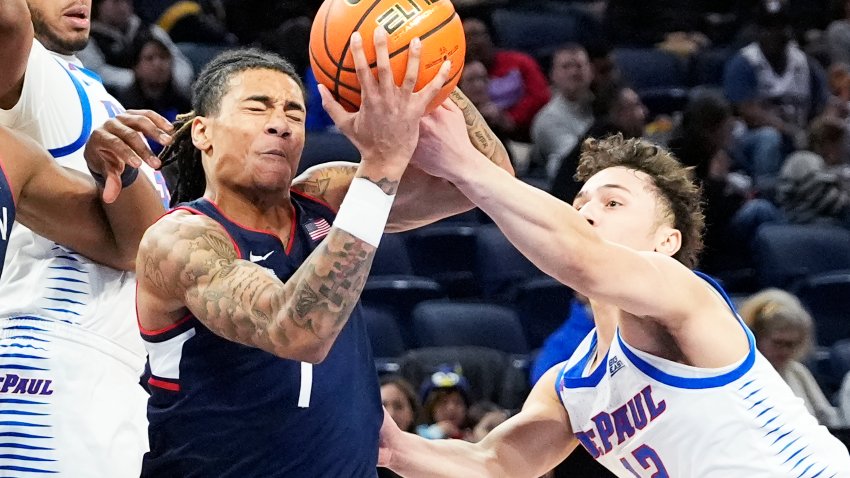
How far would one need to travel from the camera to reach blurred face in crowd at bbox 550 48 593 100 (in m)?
10.2

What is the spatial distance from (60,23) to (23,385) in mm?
1190

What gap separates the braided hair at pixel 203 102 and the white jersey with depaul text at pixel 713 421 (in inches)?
49.2

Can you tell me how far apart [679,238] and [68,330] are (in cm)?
183

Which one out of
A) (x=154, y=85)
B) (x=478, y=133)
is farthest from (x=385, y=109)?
(x=154, y=85)

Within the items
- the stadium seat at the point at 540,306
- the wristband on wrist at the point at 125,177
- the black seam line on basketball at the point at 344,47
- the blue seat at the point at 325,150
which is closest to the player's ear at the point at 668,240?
the black seam line on basketball at the point at 344,47

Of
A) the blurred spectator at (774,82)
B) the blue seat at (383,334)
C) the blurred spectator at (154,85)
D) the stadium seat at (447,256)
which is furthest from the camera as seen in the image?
the blurred spectator at (774,82)

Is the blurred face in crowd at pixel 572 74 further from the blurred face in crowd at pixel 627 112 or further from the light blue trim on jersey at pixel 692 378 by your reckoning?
the light blue trim on jersey at pixel 692 378

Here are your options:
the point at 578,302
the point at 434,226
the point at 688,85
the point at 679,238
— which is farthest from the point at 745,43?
the point at 679,238

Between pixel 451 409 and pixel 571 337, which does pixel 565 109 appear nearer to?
pixel 451 409

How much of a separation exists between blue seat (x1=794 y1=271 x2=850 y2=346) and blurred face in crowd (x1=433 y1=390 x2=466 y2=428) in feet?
8.88

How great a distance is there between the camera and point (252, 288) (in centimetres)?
308

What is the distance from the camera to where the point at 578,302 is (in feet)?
20.5

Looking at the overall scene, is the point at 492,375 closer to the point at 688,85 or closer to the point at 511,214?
the point at 511,214

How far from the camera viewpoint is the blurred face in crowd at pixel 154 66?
9.05 meters
